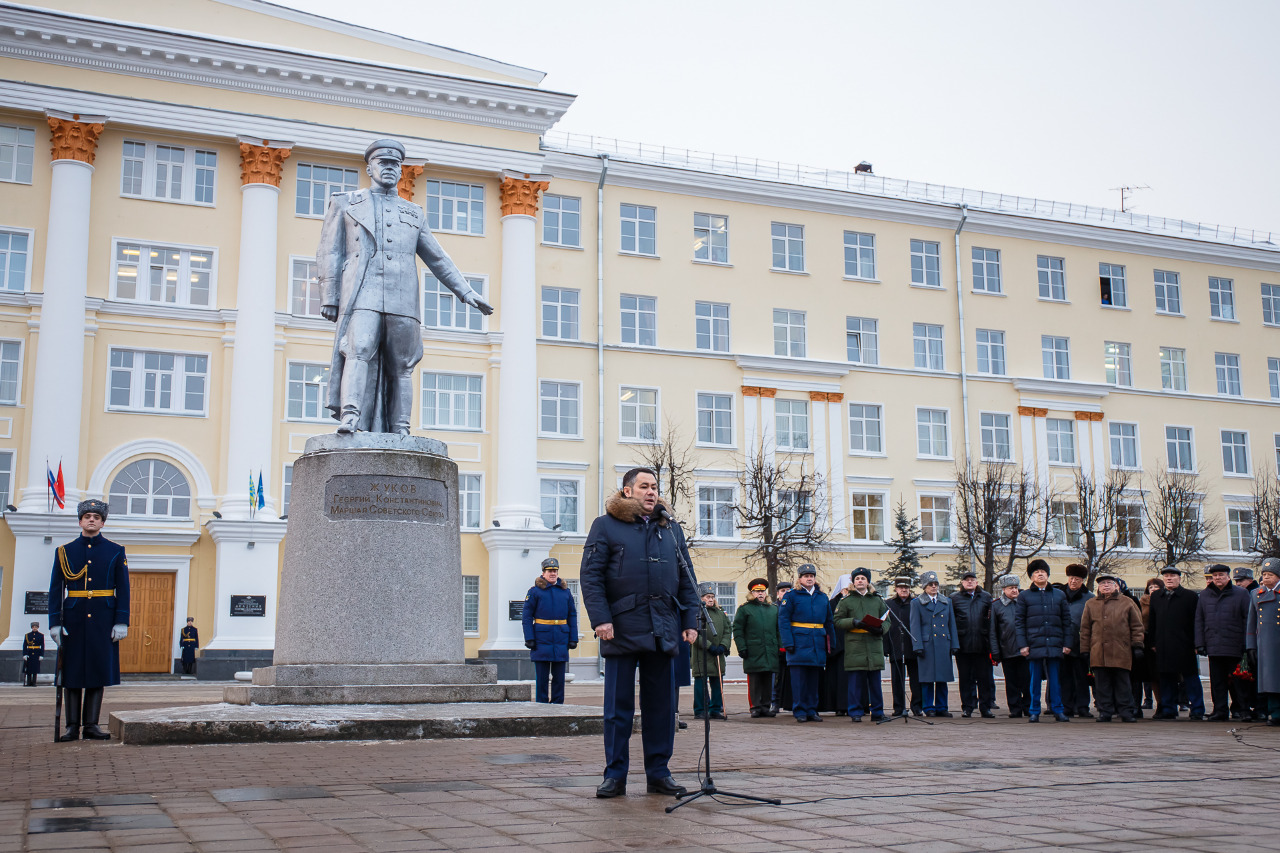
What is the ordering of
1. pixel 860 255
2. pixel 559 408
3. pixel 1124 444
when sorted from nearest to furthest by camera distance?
1. pixel 559 408
2. pixel 860 255
3. pixel 1124 444

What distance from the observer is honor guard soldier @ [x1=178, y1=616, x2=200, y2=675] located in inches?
1239

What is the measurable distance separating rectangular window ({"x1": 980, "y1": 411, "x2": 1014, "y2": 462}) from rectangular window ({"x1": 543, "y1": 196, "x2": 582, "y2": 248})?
606 inches

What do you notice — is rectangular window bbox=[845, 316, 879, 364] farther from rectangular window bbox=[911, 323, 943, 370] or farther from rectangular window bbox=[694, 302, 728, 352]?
rectangular window bbox=[694, 302, 728, 352]

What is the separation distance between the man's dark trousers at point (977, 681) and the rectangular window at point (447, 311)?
22.4m

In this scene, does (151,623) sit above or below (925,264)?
below

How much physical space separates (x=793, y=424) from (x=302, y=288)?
1574cm

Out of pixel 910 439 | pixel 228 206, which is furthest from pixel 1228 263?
pixel 228 206

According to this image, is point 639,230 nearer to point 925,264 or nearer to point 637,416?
point 637,416

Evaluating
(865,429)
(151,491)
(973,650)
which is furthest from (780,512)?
(973,650)

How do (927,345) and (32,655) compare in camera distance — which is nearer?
(32,655)

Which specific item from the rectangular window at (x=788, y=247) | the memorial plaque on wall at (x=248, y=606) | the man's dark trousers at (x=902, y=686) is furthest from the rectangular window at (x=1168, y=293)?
the man's dark trousers at (x=902, y=686)

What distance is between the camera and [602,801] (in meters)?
6.86

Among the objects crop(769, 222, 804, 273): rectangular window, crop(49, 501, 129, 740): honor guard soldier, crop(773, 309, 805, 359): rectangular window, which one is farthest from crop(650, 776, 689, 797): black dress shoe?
crop(769, 222, 804, 273): rectangular window

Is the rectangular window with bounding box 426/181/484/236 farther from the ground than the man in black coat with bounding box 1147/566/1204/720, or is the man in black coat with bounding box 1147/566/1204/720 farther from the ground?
the rectangular window with bounding box 426/181/484/236
